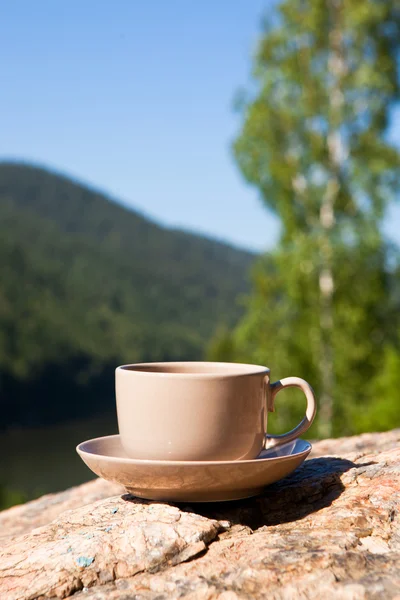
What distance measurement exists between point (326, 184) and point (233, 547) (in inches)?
543

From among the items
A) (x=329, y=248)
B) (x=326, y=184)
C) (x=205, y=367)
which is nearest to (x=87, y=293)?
(x=326, y=184)

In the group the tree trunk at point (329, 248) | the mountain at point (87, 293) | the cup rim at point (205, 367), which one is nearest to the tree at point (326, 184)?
the tree trunk at point (329, 248)

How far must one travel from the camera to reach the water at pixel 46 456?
62438 mm

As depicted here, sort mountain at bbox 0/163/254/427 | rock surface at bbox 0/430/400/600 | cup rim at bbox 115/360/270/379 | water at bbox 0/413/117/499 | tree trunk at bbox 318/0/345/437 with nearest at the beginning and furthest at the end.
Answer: rock surface at bbox 0/430/400/600 → cup rim at bbox 115/360/270/379 → tree trunk at bbox 318/0/345/437 → water at bbox 0/413/117/499 → mountain at bbox 0/163/254/427

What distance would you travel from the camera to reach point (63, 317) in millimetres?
109188

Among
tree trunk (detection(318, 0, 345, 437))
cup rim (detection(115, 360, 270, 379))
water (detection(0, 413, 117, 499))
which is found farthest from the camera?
water (detection(0, 413, 117, 499))

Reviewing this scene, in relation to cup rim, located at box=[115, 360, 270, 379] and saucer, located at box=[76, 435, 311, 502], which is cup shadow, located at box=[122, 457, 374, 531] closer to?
saucer, located at box=[76, 435, 311, 502]

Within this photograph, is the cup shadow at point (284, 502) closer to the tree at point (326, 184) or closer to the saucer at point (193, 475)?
the saucer at point (193, 475)

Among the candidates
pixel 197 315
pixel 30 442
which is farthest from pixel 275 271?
pixel 197 315

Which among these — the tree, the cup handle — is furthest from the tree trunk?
the cup handle

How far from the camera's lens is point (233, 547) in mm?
1503

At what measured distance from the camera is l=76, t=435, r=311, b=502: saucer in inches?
62.5

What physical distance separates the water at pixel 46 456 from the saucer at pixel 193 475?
5263cm

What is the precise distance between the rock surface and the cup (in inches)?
5.5
